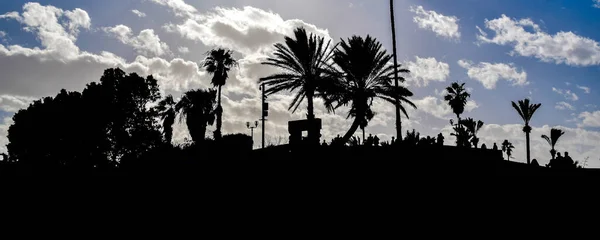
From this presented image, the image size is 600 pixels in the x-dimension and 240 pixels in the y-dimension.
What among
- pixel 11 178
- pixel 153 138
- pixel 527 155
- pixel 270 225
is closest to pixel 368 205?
pixel 270 225

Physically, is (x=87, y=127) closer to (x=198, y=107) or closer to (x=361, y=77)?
(x=198, y=107)

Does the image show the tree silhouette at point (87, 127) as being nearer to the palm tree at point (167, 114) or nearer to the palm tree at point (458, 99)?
the palm tree at point (167, 114)

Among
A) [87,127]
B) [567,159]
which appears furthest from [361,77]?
[87,127]

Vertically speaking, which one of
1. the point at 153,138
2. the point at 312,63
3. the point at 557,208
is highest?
the point at 312,63

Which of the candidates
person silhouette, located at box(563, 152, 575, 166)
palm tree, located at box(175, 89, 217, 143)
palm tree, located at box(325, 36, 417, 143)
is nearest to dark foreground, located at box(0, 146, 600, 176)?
person silhouette, located at box(563, 152, 575, 166)

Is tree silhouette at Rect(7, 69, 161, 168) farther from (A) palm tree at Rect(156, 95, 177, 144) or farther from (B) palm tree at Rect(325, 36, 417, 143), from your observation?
(B) palm tree at Rect(325, 36, 417, 143)

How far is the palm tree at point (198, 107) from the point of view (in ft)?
113

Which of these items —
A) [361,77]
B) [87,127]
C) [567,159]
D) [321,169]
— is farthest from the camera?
[87,127]

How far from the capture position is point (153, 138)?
36719mm

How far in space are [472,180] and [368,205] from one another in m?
2.10

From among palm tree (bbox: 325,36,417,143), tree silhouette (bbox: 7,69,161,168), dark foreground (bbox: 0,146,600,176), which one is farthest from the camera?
tree silhouette (bbox: 7,69,161,168)

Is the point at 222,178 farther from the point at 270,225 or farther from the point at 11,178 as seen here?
the point at 11,178

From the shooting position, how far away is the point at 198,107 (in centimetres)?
3600

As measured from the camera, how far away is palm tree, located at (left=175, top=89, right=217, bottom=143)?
3441cm
